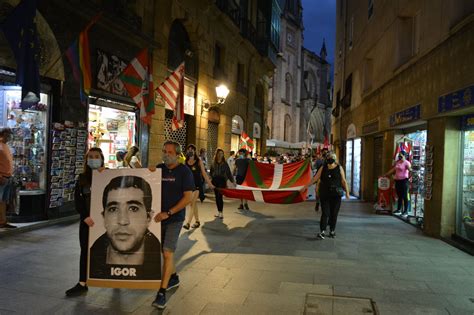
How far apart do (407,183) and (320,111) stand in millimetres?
59702

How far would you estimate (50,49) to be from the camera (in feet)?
30.2

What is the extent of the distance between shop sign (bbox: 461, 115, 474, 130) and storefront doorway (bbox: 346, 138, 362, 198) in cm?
885

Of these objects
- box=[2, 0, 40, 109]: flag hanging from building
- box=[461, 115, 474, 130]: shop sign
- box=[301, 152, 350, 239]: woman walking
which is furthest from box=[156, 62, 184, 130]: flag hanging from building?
box=[461, 115, 474, 130]: shop sign

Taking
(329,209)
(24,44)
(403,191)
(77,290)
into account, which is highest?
(24,44)

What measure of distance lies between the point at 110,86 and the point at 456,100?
339 inches

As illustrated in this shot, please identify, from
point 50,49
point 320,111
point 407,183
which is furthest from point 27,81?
point 320,111

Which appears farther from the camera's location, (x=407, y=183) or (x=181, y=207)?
(x=407, y=183)

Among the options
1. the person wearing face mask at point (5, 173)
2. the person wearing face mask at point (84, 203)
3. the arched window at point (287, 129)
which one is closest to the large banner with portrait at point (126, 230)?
the person wearing face mask at point (84, 203)

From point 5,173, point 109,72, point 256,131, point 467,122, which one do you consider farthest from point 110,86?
point 256,131

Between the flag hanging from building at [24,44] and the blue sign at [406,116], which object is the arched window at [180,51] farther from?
the blue sign at [406,116]

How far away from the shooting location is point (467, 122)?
840cm

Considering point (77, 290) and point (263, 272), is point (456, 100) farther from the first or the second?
point (77, 290)

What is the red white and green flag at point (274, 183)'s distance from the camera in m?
9.30

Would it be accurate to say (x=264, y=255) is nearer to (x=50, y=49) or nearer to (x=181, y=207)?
(x=181, y=207)
